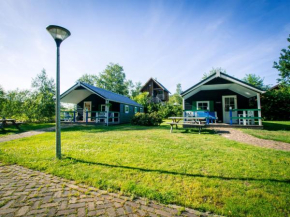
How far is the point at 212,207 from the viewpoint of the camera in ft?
5.71

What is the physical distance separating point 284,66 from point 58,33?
32.2 metres

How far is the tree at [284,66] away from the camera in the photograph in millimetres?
21336

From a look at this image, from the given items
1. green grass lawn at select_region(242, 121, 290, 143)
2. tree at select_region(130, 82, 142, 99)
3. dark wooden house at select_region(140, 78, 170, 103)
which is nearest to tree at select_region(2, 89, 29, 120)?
dark wooden house at select_region(140, 78, 170, 103)

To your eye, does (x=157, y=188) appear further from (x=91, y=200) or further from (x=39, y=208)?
(x=39, y=208)

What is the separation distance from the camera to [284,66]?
21.5m

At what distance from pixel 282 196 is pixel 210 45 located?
32.5ft

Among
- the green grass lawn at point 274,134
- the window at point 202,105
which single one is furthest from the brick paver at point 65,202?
the window at point 202,105

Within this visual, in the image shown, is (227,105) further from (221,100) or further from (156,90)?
(156,90)

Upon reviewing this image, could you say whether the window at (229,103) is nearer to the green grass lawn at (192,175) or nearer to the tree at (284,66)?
the green grass lawn at (192,175)

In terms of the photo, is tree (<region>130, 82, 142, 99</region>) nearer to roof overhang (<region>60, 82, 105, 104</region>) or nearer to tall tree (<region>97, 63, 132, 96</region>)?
tall tree (<region>97, 63, 132, 96</region>)

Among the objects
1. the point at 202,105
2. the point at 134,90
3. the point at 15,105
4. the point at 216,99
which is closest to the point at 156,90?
the point at 202,105

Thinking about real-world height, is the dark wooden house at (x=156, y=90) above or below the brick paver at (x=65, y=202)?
above

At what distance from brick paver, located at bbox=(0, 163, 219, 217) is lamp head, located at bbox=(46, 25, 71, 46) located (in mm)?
3681

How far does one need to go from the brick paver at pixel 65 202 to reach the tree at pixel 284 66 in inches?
1249
